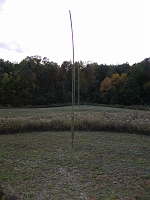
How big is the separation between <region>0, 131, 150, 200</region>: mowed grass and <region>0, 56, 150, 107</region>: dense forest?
40.3 ft

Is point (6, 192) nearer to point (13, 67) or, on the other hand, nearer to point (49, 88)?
point (49, 88)

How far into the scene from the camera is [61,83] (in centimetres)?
2761

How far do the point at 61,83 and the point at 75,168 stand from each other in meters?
22.8

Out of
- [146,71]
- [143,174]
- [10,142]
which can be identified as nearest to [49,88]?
[146,71]

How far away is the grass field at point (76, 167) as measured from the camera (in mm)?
3846

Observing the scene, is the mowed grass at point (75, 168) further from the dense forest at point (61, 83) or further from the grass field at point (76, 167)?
the dense forest at point (61, 83)

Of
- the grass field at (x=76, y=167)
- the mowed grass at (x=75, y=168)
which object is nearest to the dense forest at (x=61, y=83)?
the grass field at (x=76, y=167)

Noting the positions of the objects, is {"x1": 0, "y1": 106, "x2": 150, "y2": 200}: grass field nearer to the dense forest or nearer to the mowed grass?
the mowed grass

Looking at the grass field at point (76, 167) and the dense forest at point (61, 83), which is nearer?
the grass field at point (76, 167)

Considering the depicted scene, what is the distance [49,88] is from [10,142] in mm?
16731

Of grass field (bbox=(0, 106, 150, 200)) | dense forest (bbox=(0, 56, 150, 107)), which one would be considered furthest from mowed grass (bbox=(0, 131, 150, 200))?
dense forest (bbox=(0, 56, 150, 107))

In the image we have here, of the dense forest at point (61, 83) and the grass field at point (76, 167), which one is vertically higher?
the dense forest at point (61, 83)

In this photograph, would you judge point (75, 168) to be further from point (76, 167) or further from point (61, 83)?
point (61, 83)

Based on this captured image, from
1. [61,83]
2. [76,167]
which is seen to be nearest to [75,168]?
[76,167]
